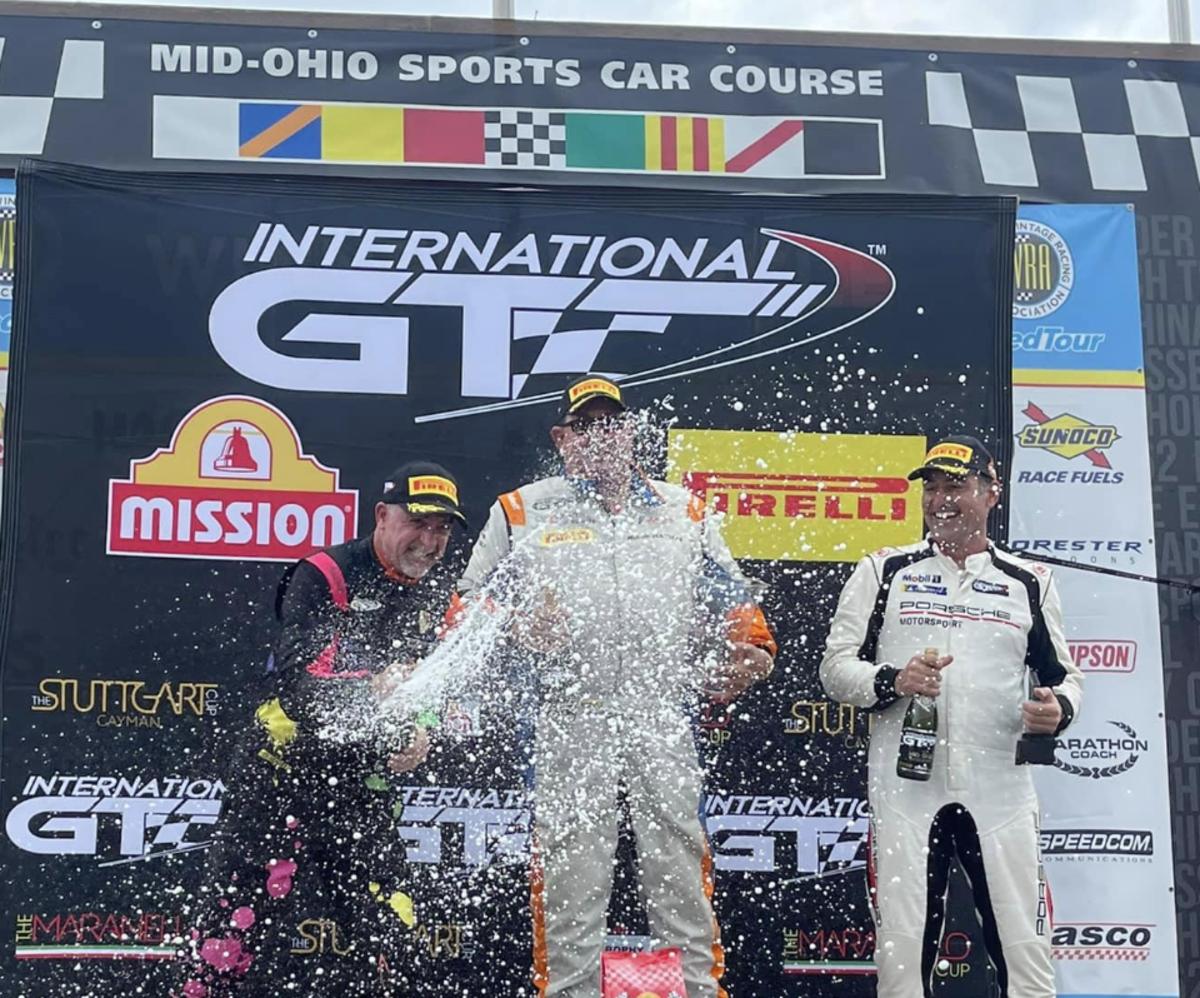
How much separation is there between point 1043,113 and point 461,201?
2.05m

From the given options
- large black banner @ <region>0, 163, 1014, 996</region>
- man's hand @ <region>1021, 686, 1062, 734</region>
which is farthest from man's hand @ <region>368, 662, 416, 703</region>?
man's hand @ <region>1021, 686, 1062, 734</region>

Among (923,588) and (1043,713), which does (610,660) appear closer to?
(923,588)

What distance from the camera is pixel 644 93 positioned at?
505 cm

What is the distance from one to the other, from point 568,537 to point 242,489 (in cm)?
112

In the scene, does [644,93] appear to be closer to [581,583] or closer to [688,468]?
[688,468]

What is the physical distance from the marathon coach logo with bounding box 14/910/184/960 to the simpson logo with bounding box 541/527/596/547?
1.67 metres

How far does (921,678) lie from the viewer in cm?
405

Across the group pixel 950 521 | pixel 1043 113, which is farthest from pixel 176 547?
pixel 1043 113

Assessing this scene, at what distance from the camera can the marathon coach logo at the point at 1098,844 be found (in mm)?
4789

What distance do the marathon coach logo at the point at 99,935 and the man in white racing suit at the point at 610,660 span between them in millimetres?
1248

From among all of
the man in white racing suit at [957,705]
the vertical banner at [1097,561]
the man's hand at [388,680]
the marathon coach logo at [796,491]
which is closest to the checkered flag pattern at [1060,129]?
the vertical banner at [1097,561]

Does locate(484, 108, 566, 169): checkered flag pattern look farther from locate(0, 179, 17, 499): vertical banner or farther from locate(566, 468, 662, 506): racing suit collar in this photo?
locate(0, 179, 17, 499): vertical banner

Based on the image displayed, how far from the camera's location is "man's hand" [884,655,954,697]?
13.3 ft

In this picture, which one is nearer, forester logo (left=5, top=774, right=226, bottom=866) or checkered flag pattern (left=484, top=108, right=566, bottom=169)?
forester logo (left=5, top=774, right=226, bottom=866)
